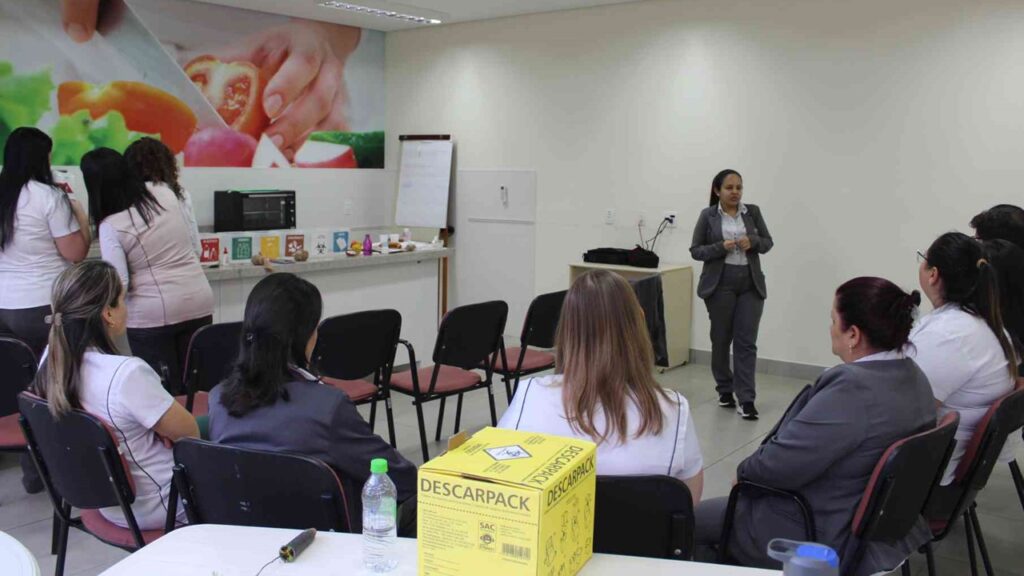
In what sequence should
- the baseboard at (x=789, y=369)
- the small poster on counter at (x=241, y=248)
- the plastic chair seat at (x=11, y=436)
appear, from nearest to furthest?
the plastic chair seat at (x=11, y=436), the small poster on counter at (x=241, y=248), the baseboard at (x=789, y=369)

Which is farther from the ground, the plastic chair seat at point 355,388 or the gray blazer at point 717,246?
the gray blazer at point 717,246

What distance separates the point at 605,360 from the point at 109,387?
1.31m

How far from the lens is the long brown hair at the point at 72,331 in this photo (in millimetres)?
2316

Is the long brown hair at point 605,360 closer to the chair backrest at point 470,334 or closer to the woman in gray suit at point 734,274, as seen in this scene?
the chair backrest at point 470,334

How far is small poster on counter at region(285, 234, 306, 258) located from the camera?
17.9ft

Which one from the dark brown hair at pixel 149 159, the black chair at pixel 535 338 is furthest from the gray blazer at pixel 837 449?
the dark brown hair at pixel 149 159

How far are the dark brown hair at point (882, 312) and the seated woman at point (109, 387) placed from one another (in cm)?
181

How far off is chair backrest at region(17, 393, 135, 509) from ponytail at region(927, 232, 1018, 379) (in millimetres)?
2577

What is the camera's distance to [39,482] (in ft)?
12.5

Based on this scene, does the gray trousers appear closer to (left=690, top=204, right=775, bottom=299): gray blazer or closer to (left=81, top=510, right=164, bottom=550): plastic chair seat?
(left=690, top=204, right=775, bottom=299): gray blazer

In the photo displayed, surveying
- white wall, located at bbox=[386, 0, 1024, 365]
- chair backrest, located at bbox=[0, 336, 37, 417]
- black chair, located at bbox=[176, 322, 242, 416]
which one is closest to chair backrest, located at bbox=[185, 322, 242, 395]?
black chair, located at bbox=[176, 322, 242, 416]

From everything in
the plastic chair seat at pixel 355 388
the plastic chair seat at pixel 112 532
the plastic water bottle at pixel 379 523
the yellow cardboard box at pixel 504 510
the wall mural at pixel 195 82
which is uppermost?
the wall mural at pixel 195 82

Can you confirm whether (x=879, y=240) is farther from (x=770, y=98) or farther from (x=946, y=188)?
(x=770, y=98)

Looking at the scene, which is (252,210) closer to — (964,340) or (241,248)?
(241,248)
